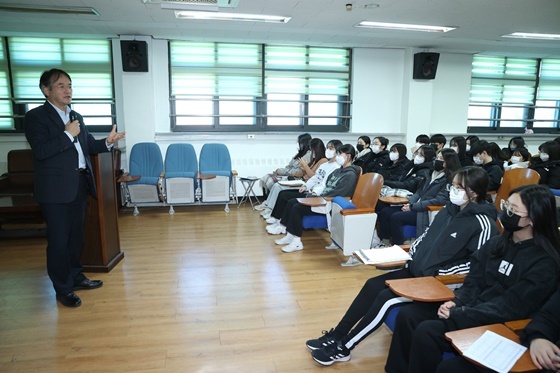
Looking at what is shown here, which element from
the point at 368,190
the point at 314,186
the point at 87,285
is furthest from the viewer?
the point at 314,186

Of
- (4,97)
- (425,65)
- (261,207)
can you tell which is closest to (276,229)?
(261,207)

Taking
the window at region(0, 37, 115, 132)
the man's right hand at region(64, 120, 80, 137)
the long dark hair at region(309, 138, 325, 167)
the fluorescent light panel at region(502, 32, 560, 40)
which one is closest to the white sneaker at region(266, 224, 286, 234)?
the long dark hair at region(309, 138, 325, 167)

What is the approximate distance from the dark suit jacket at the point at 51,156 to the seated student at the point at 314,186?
2700mm

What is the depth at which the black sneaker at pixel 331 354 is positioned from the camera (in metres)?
2.27

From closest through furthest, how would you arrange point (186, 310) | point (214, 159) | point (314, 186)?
1. point (186, 310)
2. point (314, 186)
3. point (214, 159)

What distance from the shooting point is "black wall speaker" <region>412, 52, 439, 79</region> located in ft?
22.3

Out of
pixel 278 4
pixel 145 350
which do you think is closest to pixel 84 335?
pixel 145 350

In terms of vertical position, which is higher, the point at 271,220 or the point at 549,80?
the point at 549,80

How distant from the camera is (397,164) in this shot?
5094mm

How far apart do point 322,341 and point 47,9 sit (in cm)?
495

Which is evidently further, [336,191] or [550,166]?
[550,166]

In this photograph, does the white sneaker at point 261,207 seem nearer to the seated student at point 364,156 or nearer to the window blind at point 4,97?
the seated student at point 364,156

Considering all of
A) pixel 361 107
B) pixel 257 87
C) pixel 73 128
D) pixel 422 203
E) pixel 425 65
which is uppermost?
pixel 425 65

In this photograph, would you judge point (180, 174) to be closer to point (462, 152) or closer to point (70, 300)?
point (70, 300)
